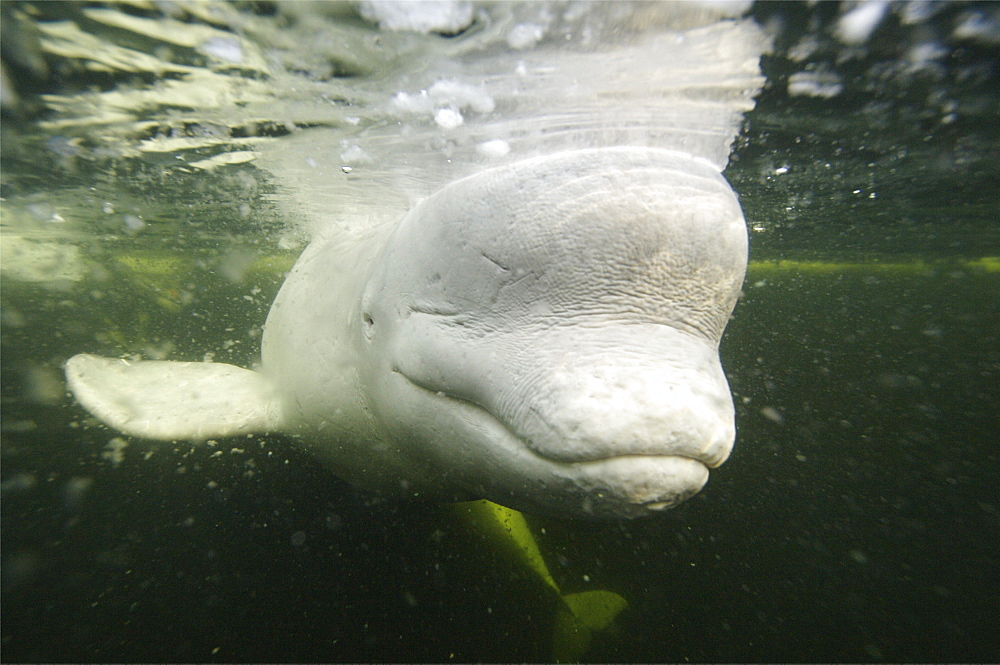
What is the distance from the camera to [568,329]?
190 cm

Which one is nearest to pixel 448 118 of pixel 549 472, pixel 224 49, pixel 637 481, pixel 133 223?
pixel 224 49

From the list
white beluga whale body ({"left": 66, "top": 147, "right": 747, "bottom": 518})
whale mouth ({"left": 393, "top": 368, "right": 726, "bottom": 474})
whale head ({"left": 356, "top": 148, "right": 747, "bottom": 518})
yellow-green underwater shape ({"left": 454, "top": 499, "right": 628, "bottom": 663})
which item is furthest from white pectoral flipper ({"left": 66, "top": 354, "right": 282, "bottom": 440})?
whale mouth ({"left": 393, "top": 368, "right": 726, "bottom": 474})

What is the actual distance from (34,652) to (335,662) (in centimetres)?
204

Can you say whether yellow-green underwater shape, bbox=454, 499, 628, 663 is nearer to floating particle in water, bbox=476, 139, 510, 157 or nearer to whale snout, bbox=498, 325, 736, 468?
whale snout, bbox=498, 325, 736, 468

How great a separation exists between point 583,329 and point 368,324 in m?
1.54

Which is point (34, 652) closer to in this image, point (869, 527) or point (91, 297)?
point (869, 527)

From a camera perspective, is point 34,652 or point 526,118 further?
point 526,118

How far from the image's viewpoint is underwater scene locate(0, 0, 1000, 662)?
2967mm

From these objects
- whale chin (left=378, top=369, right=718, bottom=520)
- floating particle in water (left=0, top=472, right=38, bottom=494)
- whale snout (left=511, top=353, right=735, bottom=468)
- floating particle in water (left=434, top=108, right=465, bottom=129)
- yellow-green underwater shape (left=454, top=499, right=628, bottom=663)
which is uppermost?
floating particle in water (left=434, top=108, right=465, bottom=129)

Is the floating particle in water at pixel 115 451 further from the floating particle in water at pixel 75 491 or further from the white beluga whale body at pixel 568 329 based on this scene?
the white beluga whale body at pixel 568 329

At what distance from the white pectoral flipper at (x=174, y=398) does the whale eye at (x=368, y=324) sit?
6.34 feet

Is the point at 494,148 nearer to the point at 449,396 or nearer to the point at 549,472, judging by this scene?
the point at 449,396

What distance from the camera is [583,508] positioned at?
1.83m

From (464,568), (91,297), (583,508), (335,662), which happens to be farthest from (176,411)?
(91,297)
